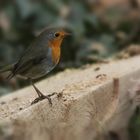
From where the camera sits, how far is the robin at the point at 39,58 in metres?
6.14

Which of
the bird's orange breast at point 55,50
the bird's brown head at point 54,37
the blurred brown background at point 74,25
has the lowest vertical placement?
the blurred brown background at point 74,25

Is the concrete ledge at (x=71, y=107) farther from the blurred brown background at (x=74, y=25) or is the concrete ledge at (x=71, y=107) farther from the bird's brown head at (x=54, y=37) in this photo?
the blurred brown background at (x=74, y=25)

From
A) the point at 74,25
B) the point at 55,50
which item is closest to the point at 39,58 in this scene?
the point at 55,50

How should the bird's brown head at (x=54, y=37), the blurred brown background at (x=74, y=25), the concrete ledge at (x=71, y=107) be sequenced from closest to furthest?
the concrete ledge at (x=71, y=107), the bird's brown head at (x=54, y=37), the blurred brown background at (x=74, y=25)

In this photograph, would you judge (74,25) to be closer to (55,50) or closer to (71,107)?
(55,50)

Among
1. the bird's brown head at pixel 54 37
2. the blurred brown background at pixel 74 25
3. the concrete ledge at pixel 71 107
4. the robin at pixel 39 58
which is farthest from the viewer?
the blurred brown background at pixel 74 25

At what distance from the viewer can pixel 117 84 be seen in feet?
20.5

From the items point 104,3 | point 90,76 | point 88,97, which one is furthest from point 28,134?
point 104,3

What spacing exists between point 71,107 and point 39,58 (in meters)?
0.60

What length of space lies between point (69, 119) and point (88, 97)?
306 millimetres

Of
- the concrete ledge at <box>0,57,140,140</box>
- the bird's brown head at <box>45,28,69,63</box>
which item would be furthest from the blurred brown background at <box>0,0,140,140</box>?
the bird's brown head at <box>45,28,69,63</box>

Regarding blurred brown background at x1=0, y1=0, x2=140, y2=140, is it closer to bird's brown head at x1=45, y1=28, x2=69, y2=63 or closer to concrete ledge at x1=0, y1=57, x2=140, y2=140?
concrete ledge at x1=0, y1=57, x2=140, y2=140

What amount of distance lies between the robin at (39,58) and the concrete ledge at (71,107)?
224 millimetres

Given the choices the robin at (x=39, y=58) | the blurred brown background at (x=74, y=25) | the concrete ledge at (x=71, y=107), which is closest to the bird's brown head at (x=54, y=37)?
the robin at (x=39, y=58)
